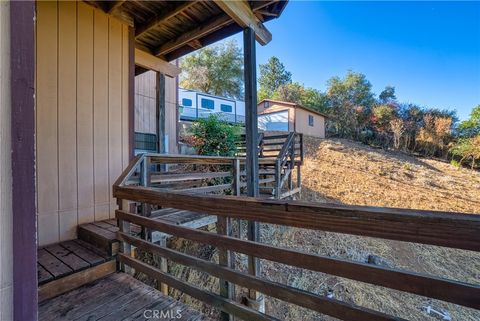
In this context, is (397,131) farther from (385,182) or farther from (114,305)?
(114,305)

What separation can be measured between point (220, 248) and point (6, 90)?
1.18 metres

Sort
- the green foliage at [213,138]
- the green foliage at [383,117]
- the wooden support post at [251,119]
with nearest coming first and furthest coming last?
the wooden support post at [251,119] < the green foliage at [213,138] < the green foliage at [383,117]

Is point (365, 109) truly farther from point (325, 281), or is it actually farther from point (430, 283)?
point (430, 283)

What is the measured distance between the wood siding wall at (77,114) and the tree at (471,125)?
71.4ft

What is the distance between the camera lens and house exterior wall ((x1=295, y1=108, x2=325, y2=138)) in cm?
1656

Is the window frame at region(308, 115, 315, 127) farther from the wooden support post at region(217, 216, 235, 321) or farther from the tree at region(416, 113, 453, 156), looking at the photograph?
the wooden support post at region(217, 216, 235, 321)

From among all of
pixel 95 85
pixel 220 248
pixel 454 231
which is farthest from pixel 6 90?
pixel 95 85

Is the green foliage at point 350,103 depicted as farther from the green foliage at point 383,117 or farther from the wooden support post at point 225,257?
the wooden support post at point 225,257

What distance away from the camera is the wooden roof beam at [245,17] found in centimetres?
266

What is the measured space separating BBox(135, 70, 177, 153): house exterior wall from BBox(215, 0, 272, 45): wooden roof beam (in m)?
3.99

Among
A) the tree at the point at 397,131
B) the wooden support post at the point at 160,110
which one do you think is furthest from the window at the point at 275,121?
the wooden support post at the point at 160,110

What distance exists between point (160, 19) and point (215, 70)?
55.4ft

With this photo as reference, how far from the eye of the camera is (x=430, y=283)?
84cm

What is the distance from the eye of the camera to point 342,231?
0.97m
